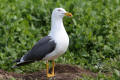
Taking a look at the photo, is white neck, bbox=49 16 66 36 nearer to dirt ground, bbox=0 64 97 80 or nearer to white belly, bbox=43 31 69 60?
white belly, bbox=43 31 69 60

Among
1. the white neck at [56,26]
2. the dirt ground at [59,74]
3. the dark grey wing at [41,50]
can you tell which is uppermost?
the white neck at [56,26]

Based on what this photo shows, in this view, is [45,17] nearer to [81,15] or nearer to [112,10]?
[81,15]

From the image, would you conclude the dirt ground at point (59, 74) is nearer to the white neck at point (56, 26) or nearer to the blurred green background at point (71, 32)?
Answer: the blurred green background at point (71, 32)

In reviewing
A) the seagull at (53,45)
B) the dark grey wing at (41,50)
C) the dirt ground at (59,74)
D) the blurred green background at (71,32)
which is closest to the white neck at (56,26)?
the seagull at (53,45)

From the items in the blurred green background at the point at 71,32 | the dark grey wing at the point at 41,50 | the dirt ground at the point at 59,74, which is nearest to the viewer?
the dirt ground at the point at 59,74

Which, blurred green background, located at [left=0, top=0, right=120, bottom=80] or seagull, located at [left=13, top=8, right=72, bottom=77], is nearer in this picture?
seagull, located at [left=13, top=8, right=72, bottom=77]

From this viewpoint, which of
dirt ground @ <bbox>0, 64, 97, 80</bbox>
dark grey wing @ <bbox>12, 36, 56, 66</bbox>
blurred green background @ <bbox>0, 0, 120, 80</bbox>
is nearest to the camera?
dirt ground @ <bbox>0, 64, 97, 80</bbox>

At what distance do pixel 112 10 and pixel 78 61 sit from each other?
2.67 meters

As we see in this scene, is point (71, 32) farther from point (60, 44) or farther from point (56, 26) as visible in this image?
point (60, 44)

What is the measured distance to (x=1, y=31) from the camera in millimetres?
8711

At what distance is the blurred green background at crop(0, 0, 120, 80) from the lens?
799 cm

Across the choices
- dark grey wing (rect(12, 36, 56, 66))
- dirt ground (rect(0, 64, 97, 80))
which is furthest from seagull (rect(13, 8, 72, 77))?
dirt ground (rect(0, 64, 97, 80))

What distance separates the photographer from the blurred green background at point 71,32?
7.99m

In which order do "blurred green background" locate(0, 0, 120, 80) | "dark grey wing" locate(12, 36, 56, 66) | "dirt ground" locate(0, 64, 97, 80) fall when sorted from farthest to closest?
1. "blurred green background" locate(0, 0, 120, 80)
2. "dark grey wing" locate(12, 36, 56, 66)
3. "dirt ground" locate(0, 64, 97, 80)
